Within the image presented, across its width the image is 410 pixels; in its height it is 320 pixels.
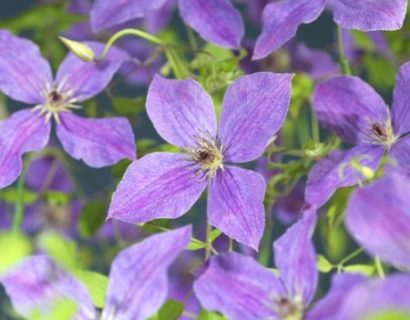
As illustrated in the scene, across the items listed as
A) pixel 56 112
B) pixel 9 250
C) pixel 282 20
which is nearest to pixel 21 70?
pixel 56 112

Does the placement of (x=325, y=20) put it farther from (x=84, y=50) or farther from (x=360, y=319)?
(x=360, y=319)

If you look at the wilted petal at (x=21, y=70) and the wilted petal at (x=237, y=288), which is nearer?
the wilted petal at (x=237, y=288)

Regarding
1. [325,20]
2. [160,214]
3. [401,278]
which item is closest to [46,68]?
[160,214]

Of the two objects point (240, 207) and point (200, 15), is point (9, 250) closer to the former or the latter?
point (240, 207)

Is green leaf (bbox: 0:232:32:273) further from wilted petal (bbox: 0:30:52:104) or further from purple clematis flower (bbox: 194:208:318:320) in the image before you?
wilted petal (bbox: 0:30:52:104)

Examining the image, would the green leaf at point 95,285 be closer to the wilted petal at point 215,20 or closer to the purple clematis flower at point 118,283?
the purple clematis flower at point 118,283

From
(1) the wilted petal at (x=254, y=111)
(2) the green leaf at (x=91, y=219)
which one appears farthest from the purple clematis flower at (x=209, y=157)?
(2) the green leaf at (x=91, y=219)

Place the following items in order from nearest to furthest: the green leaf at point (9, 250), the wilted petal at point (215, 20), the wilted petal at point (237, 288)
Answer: the green leaf at point (9, 250) < the wilted petal at point (237, 288) < the wilted petal at point (215, 20)
